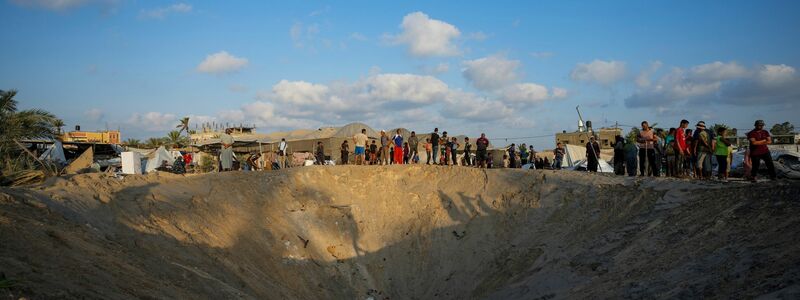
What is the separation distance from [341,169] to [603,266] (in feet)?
38.0

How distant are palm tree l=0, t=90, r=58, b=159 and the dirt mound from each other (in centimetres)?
655

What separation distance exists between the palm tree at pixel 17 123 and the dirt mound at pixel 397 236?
6.55 m

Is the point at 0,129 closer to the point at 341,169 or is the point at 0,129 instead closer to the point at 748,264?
the point at 341,169

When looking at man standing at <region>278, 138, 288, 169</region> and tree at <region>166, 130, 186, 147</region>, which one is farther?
tree at <region>166, 130, 186, 147</region>

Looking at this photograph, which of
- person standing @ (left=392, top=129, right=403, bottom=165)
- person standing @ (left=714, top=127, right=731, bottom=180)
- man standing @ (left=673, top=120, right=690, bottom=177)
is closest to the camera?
person standing @ (left=714, top=127, right=731, bottom=180)

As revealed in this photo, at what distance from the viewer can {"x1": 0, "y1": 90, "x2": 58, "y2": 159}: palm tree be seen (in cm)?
1969

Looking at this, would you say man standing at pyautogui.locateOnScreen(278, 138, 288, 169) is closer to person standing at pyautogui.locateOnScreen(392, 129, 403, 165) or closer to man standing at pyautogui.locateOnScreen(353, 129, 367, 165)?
man standing at pyautogui.locateOnScreen(353, 129, 367, 165)

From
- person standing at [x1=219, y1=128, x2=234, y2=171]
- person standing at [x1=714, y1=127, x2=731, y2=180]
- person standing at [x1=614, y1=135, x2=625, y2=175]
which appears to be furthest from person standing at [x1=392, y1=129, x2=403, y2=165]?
person standing at [x1=714, y1=127, x2=731, y2=180]

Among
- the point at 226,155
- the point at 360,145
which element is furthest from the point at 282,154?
the point at 360,145

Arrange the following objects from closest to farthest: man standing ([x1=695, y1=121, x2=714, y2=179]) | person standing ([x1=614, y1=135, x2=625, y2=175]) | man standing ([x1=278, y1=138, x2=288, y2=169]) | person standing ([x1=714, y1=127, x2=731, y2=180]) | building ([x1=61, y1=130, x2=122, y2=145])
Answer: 1. person standing ([x1=714, y1=127, x2=731, y2=180])
2. man standing ([x1=695, y1=121, x2=714, y2=179])
3. person standing ([x1=614, y1=135, x2=625, y2=175])
4. man standing ([x1=278, y1=138, x2=288, y2=169])
5. building ([x1=61, y1=130, x2=122, y2=145])

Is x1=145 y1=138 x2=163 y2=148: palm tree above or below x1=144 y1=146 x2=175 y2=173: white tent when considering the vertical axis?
above

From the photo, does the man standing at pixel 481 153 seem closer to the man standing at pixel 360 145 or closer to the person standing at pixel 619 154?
the man standing at pixel 360 145

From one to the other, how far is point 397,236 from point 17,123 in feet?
46.5

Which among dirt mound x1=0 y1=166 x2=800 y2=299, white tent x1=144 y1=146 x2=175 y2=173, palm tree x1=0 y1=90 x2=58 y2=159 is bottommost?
dirt mound x1=0 y1=166 x2=800 y2=299
